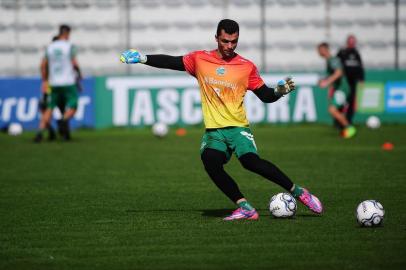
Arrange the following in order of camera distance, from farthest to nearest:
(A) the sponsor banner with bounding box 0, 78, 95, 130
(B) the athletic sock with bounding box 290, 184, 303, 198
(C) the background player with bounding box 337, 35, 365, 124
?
1. (A) the sponsor banner with bounding box 0, 78, 95, 130
2. (C) the background player with bounding box 337, 35, 365, 124
3. (B) the athletic sock with bounding box 290, 184, 303, 198

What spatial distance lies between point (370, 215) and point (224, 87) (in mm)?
2095

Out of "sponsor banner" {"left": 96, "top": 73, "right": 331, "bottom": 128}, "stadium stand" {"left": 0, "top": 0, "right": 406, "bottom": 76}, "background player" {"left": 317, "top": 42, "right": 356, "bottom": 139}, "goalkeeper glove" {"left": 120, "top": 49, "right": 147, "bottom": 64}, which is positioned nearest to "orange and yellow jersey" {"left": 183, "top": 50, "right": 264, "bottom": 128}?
"goalkeeper glove" {"left": 120, "top": 49, "right": 147, "bottom": 64}

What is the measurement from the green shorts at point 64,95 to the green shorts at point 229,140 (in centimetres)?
→ 1156

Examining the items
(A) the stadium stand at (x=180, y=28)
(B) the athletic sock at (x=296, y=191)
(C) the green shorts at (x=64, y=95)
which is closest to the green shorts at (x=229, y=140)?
(B) the athletic sock at (x=296, y=191)

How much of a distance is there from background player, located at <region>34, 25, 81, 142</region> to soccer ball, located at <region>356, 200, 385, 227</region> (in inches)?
502

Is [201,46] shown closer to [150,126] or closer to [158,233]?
[150,126]

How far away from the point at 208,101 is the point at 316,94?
1574 centimetres

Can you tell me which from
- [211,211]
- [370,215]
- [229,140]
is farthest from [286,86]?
[211,211]

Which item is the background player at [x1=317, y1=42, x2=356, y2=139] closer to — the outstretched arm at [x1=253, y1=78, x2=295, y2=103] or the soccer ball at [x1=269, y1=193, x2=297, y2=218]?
the outstretched arm at [x1=253, y1=78, x2=295, y2=103]

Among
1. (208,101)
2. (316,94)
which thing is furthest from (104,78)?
(208,101)

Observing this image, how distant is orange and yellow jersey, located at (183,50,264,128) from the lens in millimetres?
10406

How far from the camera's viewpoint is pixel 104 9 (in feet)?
91.0

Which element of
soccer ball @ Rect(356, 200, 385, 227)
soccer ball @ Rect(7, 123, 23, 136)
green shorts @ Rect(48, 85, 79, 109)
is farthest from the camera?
soccer ball @ Rect(7, 123, 23, 136)

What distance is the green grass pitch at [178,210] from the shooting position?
322 inches
